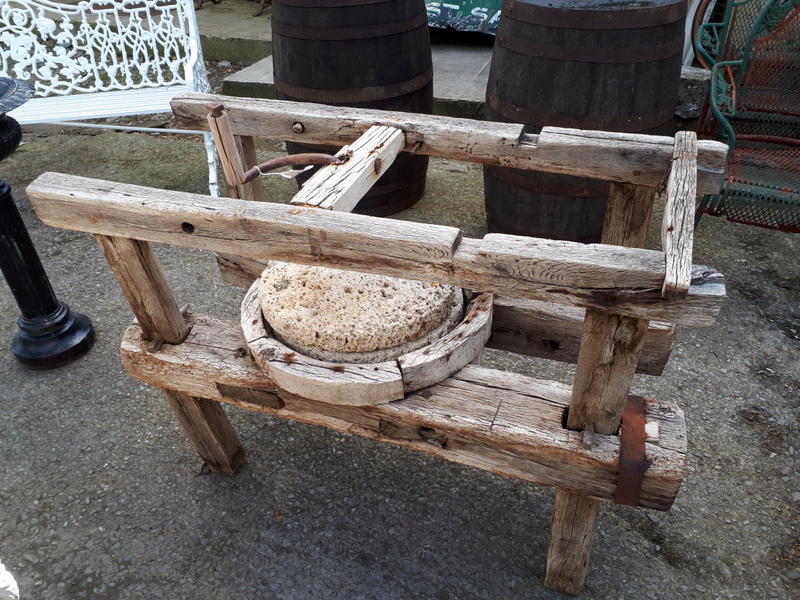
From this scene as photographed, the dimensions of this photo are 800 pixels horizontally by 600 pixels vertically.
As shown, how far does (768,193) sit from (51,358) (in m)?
3.23

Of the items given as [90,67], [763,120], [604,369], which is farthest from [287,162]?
Result: [90,67]

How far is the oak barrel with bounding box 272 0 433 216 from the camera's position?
2992mm

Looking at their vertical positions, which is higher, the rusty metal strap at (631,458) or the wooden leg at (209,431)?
the rusty metal strap at (631,458)

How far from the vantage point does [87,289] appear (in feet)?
10.3

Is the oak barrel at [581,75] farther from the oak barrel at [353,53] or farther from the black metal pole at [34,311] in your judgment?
the black metal pole at [34,311]

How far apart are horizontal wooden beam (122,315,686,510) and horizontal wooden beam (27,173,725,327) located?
408 mm

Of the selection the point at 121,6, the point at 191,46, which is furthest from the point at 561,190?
the point at 121,6

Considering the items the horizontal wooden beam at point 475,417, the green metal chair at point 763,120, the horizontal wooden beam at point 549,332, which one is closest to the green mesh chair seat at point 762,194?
the green metal chair at point 763,120

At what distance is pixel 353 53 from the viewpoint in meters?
3.05

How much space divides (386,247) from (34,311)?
2.10 m

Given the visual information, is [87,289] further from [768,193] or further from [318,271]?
[768,193]

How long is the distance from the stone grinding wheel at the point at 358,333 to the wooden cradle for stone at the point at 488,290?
68 millimetres

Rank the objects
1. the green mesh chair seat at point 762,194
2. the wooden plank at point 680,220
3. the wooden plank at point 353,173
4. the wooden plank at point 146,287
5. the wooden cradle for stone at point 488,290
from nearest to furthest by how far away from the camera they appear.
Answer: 1. the wooden plank at point 680,220
2. the wooden cradle for stone at point 488,290
3. the wooden plank at point 353,173
4. the wooden plank at point 146,287
5. the green mesh chair seat at point 762,194

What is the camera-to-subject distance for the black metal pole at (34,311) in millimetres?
2441
